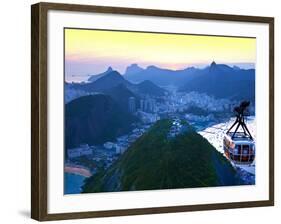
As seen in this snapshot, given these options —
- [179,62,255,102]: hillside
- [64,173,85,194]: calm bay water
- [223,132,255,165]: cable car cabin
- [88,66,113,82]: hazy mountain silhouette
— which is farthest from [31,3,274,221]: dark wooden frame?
[223,132,255,165]: cable car cabin

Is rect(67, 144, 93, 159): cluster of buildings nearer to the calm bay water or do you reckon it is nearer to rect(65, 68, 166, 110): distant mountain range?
the calm bay water

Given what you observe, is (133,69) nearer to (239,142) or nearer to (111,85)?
(111,85)

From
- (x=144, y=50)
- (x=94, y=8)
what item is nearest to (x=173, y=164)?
(x=144, y=50)

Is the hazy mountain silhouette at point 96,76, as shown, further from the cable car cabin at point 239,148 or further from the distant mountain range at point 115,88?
the cable car cabin at point 239,148

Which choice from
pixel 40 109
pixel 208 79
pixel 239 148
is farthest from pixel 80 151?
pixel 239 148

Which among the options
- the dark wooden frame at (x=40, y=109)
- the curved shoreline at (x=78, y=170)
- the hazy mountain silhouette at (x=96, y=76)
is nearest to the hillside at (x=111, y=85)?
the hazy mountain silhouette at (x=96, y=76)

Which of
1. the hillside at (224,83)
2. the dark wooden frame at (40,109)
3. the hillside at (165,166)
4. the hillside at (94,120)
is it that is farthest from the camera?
the hillside at (224,83)

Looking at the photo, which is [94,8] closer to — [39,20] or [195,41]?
[39,20]
